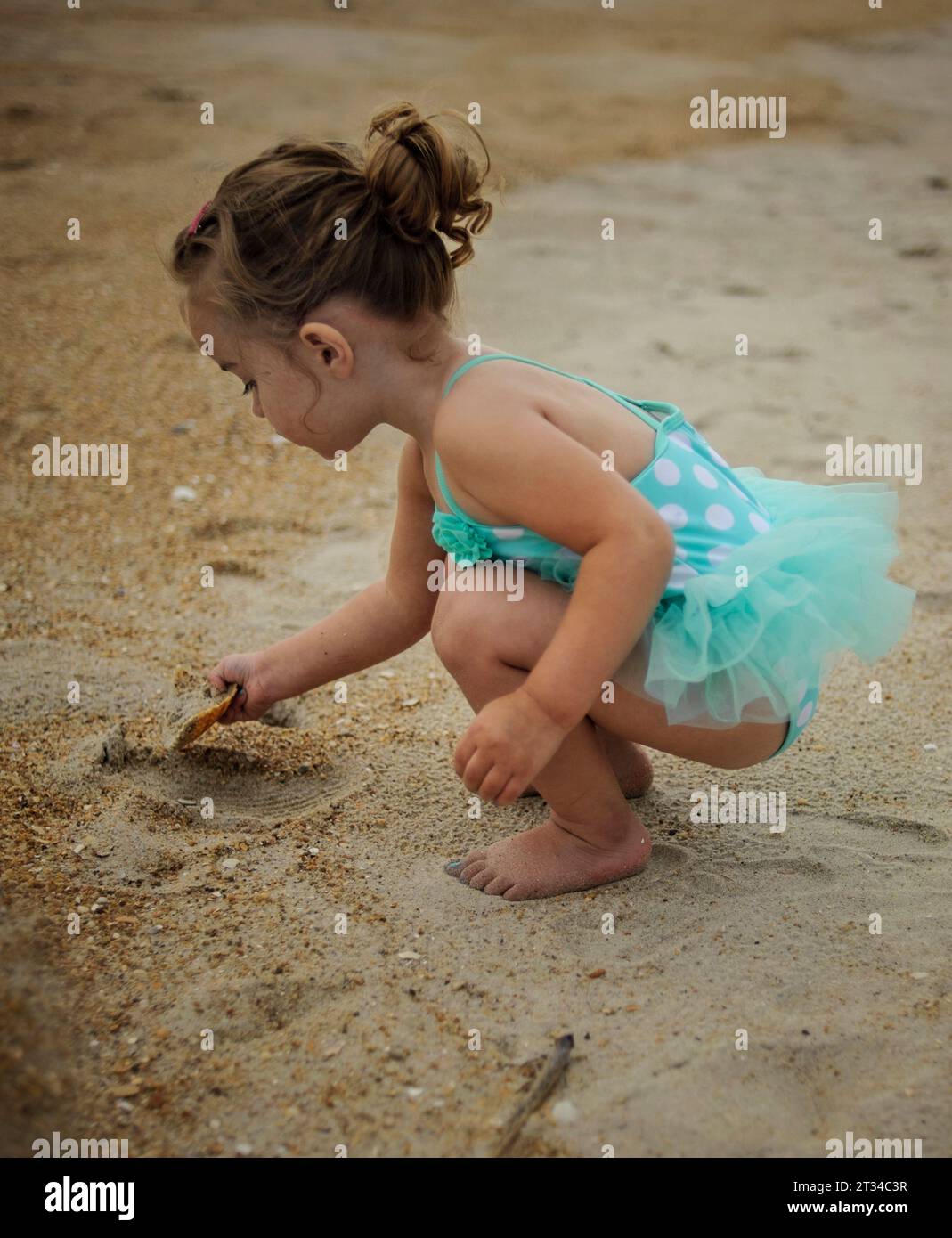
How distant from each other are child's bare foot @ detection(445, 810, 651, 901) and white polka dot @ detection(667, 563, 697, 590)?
0.43 m

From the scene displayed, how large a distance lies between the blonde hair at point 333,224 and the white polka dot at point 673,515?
1.66 feet

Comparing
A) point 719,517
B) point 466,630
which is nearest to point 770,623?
point 719,517

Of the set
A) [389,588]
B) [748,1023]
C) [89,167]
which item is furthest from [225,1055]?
[89,167]

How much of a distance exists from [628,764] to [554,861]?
0.33 m

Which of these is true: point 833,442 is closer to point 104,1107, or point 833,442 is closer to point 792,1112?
point 792,1112

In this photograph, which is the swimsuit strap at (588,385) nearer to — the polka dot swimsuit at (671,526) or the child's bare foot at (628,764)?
the polka dot swimsuit at (671,526)

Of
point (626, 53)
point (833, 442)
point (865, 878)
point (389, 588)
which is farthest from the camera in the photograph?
point (626, 53)

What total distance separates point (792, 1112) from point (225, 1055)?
0.77 metres

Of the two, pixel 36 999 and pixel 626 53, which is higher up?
pixel 626 53

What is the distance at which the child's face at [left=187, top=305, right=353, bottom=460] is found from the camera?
188 centimetres

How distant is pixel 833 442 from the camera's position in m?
3.76

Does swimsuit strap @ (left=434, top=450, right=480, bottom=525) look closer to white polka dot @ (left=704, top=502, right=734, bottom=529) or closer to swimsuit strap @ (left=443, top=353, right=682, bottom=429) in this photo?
swimsuit strap @ (left=443, top=353, right=682, bottom=429)

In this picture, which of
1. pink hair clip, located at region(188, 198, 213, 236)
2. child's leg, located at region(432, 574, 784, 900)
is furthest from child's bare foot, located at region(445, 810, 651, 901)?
pink hair clip, located at region(188, 198, 213, 236)

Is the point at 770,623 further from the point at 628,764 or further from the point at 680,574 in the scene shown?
the point at 628,764
